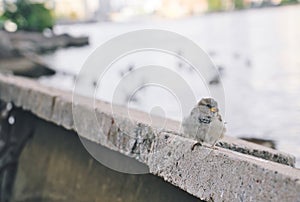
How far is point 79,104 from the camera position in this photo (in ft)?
9.13

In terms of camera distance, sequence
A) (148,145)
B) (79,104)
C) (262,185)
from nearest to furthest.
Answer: (262,185), (148,145), (79,104)

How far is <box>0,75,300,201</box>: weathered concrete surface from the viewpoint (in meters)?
1.54

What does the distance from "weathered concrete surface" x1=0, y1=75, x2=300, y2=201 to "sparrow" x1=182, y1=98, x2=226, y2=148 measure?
47 millimetres

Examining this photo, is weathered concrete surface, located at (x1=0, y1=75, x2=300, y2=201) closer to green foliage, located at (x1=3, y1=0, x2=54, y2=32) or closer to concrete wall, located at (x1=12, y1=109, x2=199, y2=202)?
concrete wall, located at (x1=12, y1=109, x2=199, y2=202)

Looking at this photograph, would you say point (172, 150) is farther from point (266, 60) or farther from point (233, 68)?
point (266, 60)

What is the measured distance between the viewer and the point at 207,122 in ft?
6.18

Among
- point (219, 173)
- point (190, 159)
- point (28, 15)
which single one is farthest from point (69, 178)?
point (28, 15)

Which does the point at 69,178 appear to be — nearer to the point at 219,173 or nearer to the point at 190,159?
the point at 190,159

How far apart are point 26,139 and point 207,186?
215 centimetres

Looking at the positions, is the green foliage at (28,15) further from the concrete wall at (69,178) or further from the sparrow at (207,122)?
the sparrow at (207,122)

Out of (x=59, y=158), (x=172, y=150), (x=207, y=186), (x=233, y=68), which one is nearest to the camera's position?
(x=207, y=186)

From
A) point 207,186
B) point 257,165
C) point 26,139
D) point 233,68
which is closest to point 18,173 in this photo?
point 26,139

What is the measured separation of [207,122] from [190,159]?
0.15 metres

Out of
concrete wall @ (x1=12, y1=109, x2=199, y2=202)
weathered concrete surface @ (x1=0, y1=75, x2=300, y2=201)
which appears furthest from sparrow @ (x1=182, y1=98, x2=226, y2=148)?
concrete wall @ (x1=12, y1=109, x2=199, y2=202)
